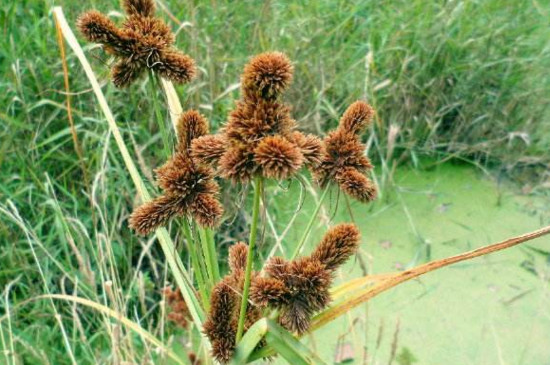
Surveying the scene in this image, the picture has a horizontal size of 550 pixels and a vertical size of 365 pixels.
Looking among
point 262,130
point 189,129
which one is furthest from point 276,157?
point 189,129

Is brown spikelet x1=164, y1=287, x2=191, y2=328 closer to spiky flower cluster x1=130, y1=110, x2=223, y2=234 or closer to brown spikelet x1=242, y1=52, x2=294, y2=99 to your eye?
spiky flower cluster x1=130, y1=110, x2=223, y2=234

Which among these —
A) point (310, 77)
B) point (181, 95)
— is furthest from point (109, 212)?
point (310, 77)

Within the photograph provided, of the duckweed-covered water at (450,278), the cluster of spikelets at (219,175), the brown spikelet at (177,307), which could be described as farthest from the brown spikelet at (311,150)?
the brown spikelet at (177,307)

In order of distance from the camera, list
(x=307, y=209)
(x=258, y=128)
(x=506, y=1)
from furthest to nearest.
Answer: (x=506, y=1), (x=307, y=209), (x=258, y=128)

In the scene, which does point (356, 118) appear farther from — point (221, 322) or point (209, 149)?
point (221, 322)

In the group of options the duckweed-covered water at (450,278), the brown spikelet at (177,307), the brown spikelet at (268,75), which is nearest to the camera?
the brown spikelet at (268,75)

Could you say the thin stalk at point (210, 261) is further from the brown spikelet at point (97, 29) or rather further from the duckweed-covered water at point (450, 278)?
the duckweed-covered water at point (450, 278)

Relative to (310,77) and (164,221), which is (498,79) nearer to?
(310,77)
